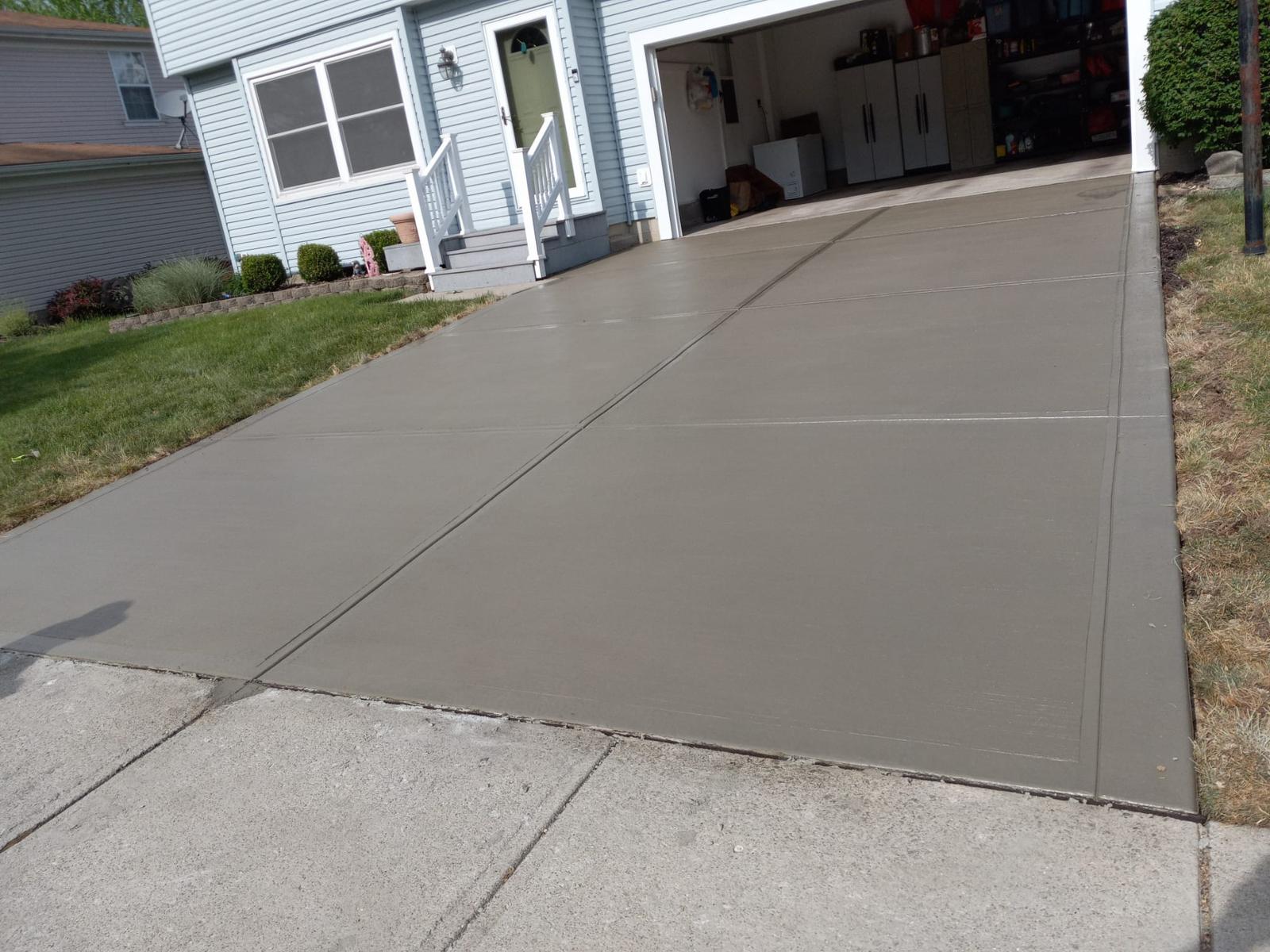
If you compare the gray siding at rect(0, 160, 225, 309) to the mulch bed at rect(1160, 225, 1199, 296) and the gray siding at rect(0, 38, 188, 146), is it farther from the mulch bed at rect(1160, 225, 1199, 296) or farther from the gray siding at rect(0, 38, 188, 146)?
the mulch bed at rect(1160, 225, 1199, 296)

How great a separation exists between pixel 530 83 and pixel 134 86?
14845 millimetres

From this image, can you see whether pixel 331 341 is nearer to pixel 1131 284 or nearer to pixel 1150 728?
pixel 1131 284

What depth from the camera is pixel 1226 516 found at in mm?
2922

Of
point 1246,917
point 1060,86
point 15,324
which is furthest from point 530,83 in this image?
point 1246,917

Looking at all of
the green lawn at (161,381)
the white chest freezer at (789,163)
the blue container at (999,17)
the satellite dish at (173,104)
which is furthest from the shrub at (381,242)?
the blue container at (999,17)

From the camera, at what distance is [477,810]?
2279mm

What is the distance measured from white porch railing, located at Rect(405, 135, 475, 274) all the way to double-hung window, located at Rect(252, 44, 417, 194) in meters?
1.32

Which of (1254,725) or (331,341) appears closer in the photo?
(1254,725)

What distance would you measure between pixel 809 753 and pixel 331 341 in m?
6.75

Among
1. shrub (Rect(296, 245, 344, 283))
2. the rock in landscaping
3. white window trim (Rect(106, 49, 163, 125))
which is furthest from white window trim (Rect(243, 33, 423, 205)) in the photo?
white window trim (Rect(106, 49, 163, 125))

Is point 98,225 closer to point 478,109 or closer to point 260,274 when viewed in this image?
point 260,274

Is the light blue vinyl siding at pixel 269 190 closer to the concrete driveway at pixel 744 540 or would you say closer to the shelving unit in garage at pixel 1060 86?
Answer: the concrete driveway at pixel 744 540

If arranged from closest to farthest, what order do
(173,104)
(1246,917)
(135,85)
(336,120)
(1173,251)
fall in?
(1246,917)
(1173,251)
(336,120)
(173,104)
(135,85)

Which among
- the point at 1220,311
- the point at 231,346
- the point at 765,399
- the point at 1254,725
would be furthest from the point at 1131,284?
the point at 231,346
